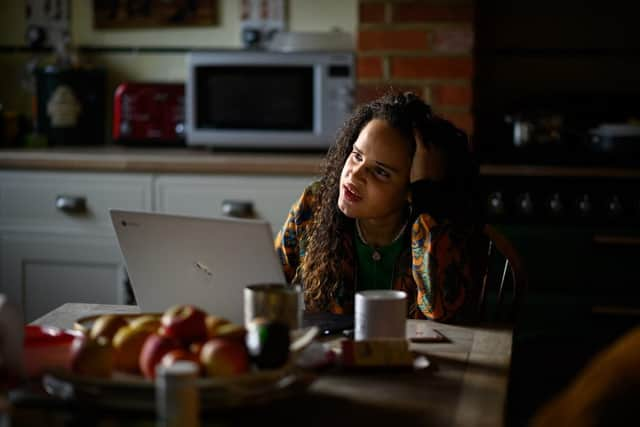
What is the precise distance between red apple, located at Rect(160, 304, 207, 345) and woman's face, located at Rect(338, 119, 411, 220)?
2.07 feet

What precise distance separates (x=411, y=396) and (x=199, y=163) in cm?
188

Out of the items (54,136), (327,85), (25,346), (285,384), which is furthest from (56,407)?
(54,136)

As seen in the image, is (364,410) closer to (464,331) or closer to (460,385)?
(460,385)

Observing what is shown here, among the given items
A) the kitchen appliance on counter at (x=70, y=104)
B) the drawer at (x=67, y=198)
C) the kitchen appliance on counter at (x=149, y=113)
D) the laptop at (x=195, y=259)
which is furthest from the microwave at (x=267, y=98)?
the laptop at (x=195, y=259)

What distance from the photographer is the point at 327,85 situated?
3.13 meters

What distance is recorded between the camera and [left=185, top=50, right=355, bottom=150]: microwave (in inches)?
123

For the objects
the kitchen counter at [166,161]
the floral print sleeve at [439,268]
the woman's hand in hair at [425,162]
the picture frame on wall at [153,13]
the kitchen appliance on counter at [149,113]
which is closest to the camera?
the floral print sleeve at [439,268]

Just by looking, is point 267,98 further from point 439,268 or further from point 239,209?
point 439,268

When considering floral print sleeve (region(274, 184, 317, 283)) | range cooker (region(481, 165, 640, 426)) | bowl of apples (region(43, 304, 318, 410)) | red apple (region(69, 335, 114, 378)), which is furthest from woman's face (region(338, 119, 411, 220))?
range cooker (region(481, 165, 640, 426))

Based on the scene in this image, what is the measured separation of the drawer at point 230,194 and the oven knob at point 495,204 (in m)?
0.56

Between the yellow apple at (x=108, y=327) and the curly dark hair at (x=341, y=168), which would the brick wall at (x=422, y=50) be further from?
the yellow apple at (x=108, y=327)

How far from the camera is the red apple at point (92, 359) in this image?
3.86ft

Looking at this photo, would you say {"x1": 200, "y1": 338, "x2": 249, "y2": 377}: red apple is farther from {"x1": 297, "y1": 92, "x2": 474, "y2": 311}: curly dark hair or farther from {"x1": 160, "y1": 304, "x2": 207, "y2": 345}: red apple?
{"x1": 297, "y1": 92, "x2": 474, "y2": 311}: curly dark hair

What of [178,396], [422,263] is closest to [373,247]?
[422,263]
